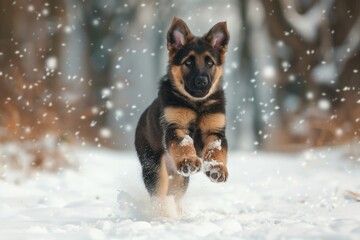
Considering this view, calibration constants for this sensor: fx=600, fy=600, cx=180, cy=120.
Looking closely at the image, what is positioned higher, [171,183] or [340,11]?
[340,11]

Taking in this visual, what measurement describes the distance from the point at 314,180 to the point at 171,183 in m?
4.21

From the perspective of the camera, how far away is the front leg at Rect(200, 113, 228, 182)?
5617mm

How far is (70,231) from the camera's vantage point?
17.8 feet

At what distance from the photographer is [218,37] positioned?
21.6ft

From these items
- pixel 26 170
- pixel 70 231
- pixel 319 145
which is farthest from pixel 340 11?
pixel 70 231

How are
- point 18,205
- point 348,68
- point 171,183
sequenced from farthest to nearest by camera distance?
point 348,68 < point 18,205 < point 171,183

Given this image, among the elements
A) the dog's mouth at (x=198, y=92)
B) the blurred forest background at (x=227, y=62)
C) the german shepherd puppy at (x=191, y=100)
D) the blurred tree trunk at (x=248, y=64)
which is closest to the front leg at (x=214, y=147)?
the german shepherd puppy at (x=191, y=100)

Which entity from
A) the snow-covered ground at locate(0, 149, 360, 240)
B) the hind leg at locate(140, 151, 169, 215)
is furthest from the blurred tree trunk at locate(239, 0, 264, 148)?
the hind leg at locate(140, 151, 169, 215)

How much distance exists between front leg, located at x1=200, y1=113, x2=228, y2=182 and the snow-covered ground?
0.45 meters

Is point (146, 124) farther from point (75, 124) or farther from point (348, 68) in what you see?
point (348, 68)

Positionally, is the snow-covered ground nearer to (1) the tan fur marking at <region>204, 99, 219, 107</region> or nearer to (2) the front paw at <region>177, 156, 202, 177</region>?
(2) the front paw at <region>177, 156, 202, 177</region>

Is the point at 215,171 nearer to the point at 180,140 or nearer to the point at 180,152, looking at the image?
the point at 180,152

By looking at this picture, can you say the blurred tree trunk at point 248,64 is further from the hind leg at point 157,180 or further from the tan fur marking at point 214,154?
the tan fur marking at point 214,154

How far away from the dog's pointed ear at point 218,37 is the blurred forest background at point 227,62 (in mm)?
7214
